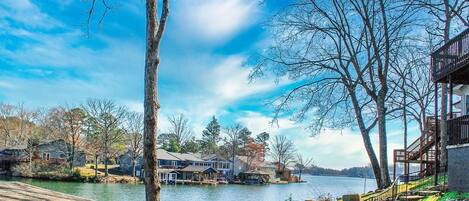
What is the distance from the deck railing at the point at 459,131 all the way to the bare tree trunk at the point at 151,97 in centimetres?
929

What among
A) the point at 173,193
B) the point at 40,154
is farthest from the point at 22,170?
the point at 173,193

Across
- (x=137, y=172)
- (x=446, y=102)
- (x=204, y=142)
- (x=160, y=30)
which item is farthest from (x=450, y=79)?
(x=204, y=142)

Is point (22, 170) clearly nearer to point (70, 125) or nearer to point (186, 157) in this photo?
point (70, 125)

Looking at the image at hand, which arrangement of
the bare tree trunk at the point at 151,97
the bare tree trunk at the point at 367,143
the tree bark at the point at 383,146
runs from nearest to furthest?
the bare tree trunk at the point at 151,97
the tree bark at the point at 383,146
the bare tree trunk at the point at 367,143

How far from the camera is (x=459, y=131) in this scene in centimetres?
1324

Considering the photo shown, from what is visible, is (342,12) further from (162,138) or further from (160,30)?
(162,138)

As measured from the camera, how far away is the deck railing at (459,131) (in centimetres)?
1293

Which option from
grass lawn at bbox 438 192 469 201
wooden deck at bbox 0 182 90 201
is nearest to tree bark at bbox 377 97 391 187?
grass lawn at bbox 438 192 469 201

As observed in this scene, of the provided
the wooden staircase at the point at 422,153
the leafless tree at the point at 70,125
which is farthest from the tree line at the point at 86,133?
the wooden staircase at the point at 422,153

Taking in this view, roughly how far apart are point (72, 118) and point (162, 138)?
29118 millimetres

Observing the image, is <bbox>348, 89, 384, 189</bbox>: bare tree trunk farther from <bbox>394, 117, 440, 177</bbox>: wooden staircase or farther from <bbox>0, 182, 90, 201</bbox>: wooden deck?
<bbox>0, 182, 90, 201</bbox>: wooden deck

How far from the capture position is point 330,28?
21.3m

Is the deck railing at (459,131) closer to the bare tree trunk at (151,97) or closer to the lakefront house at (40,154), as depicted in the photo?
the bare tree trunk at (151,97)

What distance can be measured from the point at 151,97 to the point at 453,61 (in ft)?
31.9
